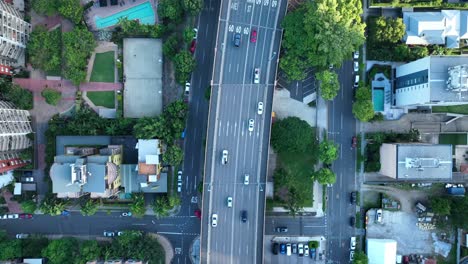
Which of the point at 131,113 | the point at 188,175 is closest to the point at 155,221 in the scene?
the point at 188,175

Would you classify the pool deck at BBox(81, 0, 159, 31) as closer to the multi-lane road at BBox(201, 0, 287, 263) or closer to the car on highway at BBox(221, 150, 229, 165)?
the multi-lane road at BBox(201, 0, 287, 263)

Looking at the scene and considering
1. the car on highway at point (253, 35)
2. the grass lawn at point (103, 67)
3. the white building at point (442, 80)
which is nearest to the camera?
the white building at point (442, 80)

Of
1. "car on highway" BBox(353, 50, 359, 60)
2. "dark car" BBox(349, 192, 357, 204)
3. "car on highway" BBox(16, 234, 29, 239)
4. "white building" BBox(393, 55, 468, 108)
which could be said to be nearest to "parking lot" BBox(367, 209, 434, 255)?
"dark car" BBox(349, 192, 357, 204)

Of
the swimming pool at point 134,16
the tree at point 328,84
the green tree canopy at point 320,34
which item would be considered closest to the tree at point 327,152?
the tree at point 328,84

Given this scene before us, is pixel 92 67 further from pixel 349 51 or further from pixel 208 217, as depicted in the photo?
pixel 349 51

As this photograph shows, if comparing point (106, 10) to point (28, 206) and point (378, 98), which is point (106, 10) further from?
point (378, 98)

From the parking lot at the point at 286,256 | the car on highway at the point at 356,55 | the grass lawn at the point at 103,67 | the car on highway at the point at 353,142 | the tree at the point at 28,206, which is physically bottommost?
the parking lot at the point at 286,256

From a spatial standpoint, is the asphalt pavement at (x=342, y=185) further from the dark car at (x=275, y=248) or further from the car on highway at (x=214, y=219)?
the car on highway at (x=214, y=219)
